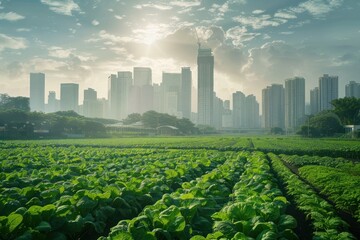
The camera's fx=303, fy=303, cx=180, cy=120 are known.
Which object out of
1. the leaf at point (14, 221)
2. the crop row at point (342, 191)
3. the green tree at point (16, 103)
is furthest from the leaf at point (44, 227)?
the green tree at point (16, 103)

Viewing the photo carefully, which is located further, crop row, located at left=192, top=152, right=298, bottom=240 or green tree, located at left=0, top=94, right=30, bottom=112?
green tree, located at left=0, top=94, right=30, bottom=112

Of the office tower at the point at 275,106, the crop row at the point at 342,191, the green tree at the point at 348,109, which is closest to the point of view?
the crop row at the point at 342,191

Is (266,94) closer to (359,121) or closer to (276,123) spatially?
(276,123)

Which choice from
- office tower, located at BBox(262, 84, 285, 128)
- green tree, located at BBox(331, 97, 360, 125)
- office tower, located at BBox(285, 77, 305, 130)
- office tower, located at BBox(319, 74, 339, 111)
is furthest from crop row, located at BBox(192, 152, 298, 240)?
office tower, located at BBox(262, 84, 285, 128)

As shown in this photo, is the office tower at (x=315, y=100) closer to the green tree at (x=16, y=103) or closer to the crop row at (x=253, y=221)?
the green tree at (x=16, y=103)

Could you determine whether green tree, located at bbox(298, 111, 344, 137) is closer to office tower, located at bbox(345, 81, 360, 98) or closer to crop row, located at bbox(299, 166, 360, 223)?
office tower, located at bbox(345, 81, 360, 98)
